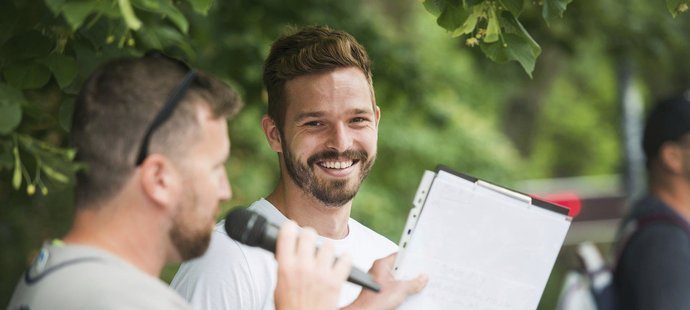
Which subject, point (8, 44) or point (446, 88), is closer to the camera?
point (8, 44)

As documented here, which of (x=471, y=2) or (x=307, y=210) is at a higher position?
(x=471, y=2)

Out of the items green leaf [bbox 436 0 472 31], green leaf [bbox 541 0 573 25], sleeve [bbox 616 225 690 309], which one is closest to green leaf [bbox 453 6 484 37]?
green leaf [bbox 436 0 472 31]

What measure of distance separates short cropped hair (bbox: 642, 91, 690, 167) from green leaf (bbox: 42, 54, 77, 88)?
273 centimetres

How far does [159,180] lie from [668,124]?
3253 mm

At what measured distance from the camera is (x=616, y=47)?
7973mm

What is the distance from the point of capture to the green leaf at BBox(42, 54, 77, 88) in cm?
332

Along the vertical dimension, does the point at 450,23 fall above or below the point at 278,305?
above

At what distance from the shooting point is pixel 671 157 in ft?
16.0

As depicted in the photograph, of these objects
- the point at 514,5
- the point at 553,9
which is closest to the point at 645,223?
the point at 553,9

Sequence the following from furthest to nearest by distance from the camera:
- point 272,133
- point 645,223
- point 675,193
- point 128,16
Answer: point 675,193 → point 645,223 → point 272,133 → point 128,16

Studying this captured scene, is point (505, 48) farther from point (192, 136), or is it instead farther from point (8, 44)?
point (8, 44)

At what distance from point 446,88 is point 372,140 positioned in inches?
314

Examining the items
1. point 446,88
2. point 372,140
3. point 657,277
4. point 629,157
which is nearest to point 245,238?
point 372,140

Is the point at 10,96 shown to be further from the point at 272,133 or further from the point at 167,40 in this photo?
the point at 167,40
